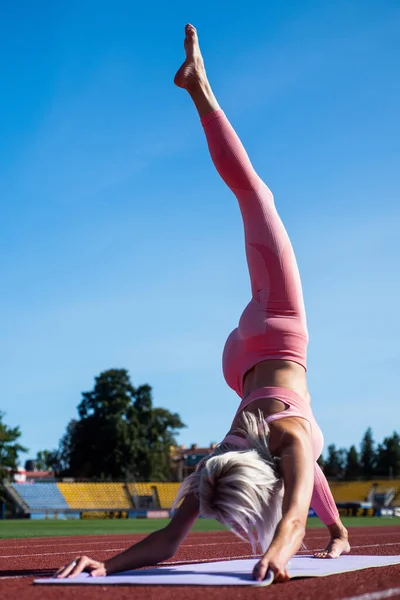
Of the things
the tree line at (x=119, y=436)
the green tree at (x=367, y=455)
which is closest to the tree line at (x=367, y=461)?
the green tree at (x=367, y=455)

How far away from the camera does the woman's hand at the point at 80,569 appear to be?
3.88 m

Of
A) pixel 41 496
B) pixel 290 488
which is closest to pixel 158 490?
pixel 41 496

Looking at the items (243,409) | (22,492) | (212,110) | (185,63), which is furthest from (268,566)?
(22,492)

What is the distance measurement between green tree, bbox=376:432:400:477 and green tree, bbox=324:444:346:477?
19.4 feet

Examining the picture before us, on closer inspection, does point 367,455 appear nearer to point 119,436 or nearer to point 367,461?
point 367,461

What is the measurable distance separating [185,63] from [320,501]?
3.00 m

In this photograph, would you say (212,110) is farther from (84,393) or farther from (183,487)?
(84,393)

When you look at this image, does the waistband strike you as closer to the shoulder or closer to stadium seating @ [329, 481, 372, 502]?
the shoulder

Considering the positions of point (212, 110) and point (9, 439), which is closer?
point (212, 110)

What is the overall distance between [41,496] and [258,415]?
41.1 meters

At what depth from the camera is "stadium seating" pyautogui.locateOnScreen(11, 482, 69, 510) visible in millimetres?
42125

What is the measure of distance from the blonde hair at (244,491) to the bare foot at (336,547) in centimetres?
137

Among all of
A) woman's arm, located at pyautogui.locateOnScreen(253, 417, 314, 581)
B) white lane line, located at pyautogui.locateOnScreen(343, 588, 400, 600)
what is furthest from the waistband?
Answer: white lane line, located at pyautogui.locateOnScreen(343, 588, 400, 600)

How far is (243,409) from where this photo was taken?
4.52 meters
